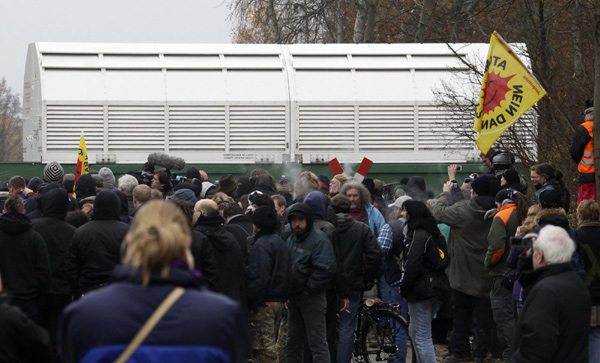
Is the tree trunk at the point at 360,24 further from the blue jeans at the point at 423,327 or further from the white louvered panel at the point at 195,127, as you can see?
the blue jeans at the point at 423,327

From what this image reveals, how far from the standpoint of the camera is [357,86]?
18.1 m

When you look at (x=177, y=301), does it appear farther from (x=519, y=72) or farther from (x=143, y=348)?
(x=519, y=72)

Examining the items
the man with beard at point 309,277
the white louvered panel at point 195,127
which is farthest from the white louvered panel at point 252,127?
the man with beard at point 309,277

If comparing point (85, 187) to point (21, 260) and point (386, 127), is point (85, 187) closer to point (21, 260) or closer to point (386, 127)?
point (21, 260)

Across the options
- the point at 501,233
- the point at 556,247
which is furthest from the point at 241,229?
the point at 556,247

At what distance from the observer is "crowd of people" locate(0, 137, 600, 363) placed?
329 centimetres

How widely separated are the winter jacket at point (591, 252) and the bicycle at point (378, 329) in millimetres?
2545

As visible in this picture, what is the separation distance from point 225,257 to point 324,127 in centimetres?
1029

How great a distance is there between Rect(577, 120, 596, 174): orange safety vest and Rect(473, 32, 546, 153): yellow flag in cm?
72

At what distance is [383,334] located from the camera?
376 inches

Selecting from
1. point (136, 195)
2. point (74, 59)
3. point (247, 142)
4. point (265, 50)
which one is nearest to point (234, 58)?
point (265, 50)

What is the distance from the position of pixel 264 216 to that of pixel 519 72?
3.65 metres

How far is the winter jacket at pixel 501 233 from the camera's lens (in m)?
9.14

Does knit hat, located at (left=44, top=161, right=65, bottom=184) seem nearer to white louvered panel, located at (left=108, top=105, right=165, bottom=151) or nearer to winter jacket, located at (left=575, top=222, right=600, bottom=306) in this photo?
white louvered panel, located at (left=108, top=105, right=165, bottom=151)
